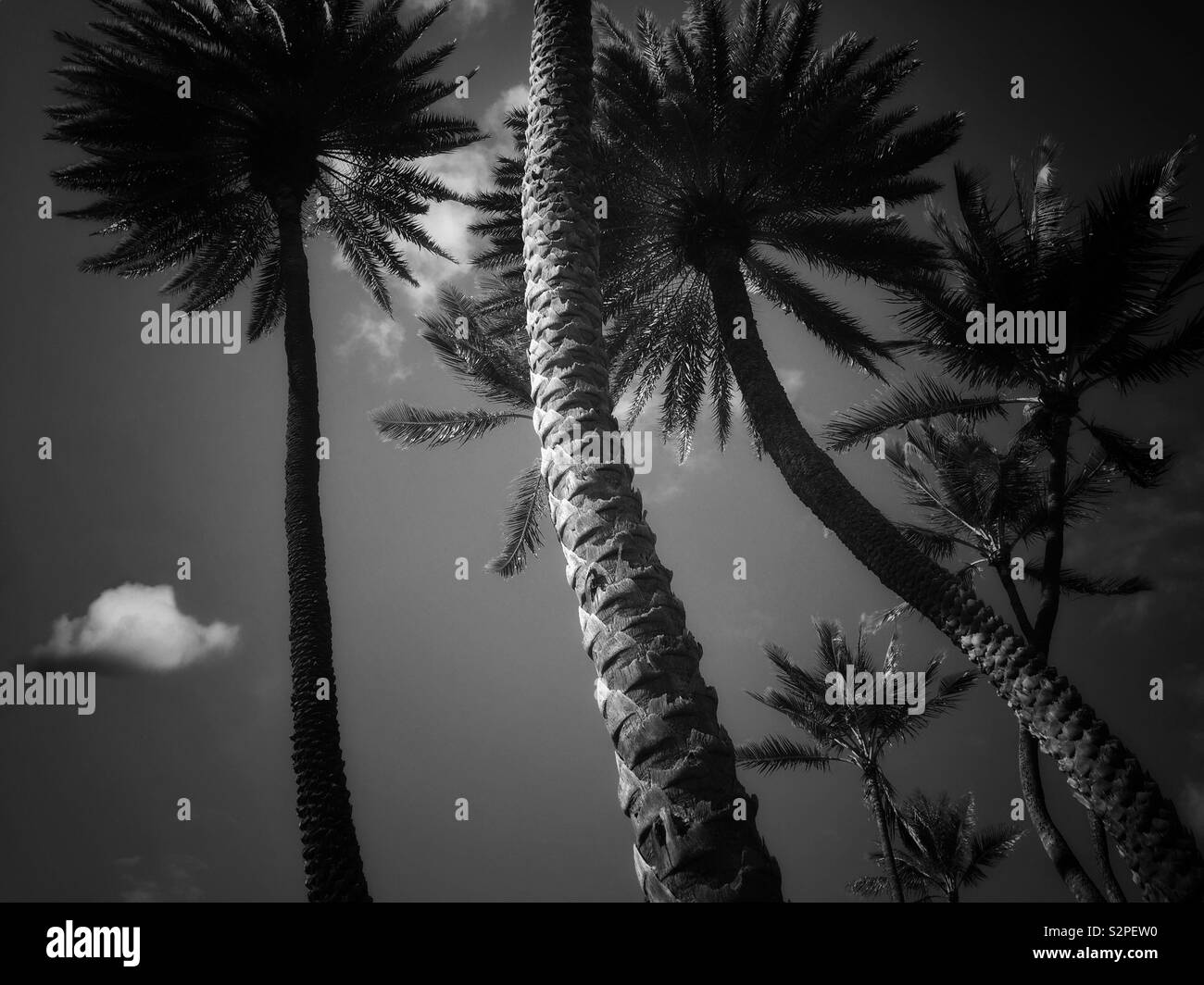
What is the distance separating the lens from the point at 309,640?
639 centimetres

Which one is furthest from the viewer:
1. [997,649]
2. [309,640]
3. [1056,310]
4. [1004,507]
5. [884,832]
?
[884,832]

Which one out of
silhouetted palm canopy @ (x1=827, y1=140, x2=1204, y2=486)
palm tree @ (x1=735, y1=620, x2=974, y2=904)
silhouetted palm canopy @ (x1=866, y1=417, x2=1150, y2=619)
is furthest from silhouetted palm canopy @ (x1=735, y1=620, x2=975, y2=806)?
silhouetted palm canopy @ (x1=827, y1=140, x2=1204, y2=486)

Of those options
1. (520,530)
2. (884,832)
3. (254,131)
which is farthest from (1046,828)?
(254,131)

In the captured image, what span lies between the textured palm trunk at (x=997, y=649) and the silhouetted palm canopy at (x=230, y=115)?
625 centimetres

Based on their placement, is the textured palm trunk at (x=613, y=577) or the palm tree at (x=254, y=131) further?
the palm tree at (x=254, y=131)

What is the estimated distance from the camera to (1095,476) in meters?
10.8

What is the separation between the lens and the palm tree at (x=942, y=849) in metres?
21.9

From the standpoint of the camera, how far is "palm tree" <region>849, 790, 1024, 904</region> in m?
21.9

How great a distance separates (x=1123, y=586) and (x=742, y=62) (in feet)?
41.6

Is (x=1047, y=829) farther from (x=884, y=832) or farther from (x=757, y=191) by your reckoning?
(x=757, y=191)

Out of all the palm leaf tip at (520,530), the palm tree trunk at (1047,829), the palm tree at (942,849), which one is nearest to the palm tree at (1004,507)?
the palm tree trunk at (1047,829)

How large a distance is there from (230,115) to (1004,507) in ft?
44.9

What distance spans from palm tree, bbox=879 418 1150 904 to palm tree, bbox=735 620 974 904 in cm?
451

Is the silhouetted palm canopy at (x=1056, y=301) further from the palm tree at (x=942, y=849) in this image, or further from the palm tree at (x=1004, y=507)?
the palm tree at (x=942, y=849)
